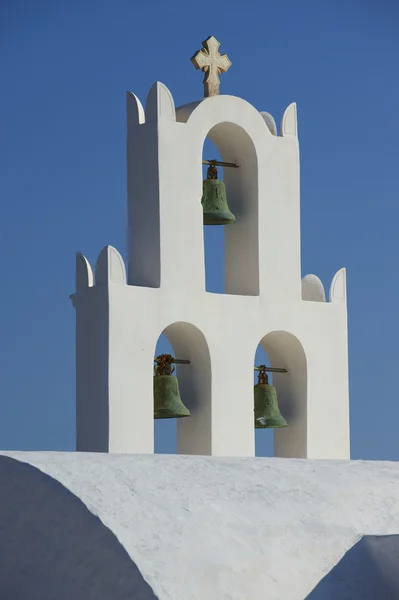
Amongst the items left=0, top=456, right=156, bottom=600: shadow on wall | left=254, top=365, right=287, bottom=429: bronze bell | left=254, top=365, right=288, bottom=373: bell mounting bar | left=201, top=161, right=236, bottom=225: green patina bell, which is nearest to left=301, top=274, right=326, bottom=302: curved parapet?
left=254, top=365, right=288, bottom=373: bell mounting bar

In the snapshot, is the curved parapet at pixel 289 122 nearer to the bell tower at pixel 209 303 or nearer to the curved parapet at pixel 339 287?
the bell tower at pixel 209 303

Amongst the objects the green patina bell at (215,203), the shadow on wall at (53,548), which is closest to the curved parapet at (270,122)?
the green patina bell at (215,203)

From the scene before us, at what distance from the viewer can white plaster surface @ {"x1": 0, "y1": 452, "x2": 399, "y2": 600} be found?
6.20m

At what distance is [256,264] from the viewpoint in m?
10.5

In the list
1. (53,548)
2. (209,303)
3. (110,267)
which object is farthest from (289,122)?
(53,548)

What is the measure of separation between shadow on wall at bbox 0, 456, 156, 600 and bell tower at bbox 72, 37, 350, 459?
284cm

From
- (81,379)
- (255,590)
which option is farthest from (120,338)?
(255,590)

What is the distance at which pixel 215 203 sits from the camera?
1046 cm

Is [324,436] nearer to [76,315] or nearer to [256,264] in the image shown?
[256,264]

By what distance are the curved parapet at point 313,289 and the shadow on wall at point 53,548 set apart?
15.6ft

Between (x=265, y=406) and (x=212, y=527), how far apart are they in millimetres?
4043

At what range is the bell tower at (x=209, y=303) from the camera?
9617 millimetres

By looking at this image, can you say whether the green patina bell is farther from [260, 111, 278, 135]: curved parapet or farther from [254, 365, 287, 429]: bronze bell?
[254, 365, 287, 429]: bronze bell

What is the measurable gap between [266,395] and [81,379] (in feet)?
5.37
